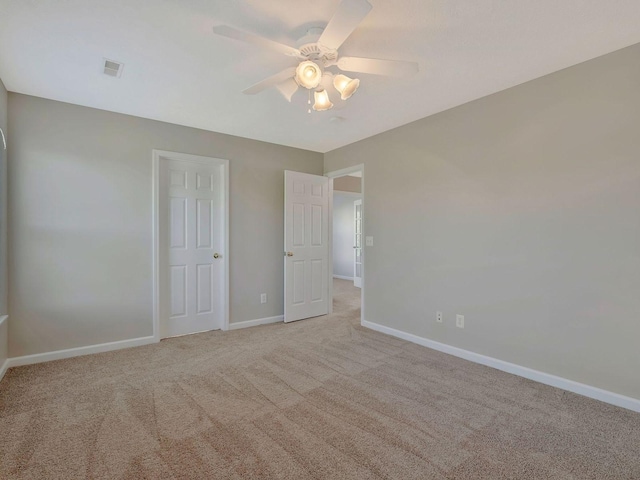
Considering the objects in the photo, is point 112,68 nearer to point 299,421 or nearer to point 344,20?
point 344,20

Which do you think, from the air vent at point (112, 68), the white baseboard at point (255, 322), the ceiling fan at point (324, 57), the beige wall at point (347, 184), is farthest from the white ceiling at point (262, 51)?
the beige wall at point (347, 184)

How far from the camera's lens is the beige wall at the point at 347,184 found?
755 cm

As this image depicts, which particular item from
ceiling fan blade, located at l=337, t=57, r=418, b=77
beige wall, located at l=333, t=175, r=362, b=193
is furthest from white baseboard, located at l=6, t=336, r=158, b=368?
beige wall, located at l=333, t=175, r=362, b=193

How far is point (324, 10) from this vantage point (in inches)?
69.0

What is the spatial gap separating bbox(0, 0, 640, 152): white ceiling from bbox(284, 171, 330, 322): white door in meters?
1.42

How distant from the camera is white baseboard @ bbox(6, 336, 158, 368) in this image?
288cm

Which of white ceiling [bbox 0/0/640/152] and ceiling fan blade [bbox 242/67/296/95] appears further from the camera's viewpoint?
ceiling fan blade [bbox 242/67/296/95]

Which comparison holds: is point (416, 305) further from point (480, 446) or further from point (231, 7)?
point (231, 7)

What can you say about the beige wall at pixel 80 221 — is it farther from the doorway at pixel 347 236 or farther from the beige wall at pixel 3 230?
the doorway at pixel 347 236

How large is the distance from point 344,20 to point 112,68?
1924 millimetres

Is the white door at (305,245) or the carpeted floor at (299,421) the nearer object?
the carpeted floor at (299,421)

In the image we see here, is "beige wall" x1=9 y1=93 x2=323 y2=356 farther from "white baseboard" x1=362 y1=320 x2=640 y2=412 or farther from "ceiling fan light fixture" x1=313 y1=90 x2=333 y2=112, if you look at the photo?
"white baseboard" x1=362 y1=320 x2=640 y2=412

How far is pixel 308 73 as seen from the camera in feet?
6.49

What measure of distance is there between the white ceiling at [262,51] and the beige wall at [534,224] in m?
0.27
